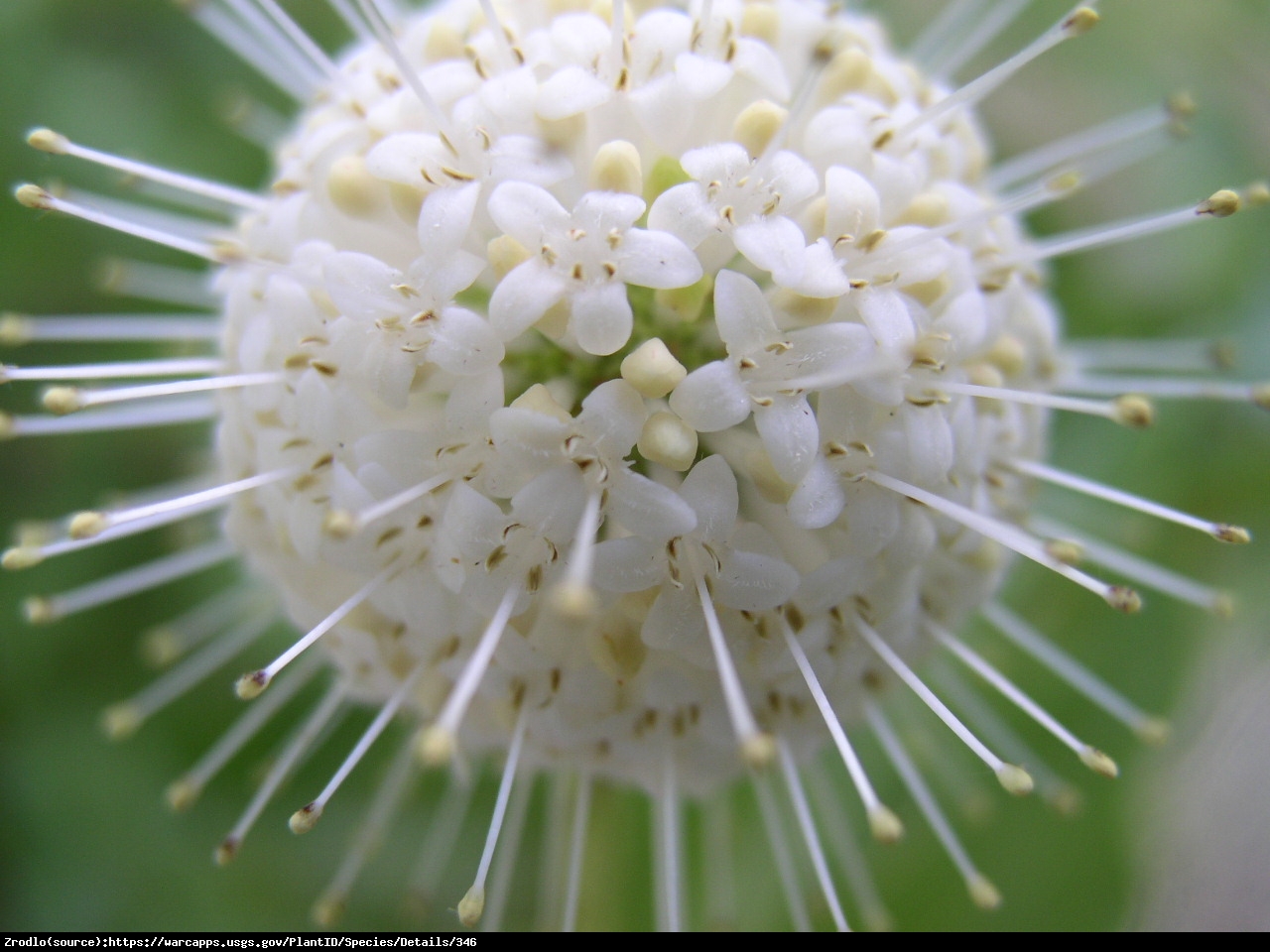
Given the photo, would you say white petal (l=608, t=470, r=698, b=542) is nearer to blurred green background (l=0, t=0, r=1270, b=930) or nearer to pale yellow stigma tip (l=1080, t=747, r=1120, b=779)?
pale yellow stigma tip (l=1080, t=747, r=1120, b=779)

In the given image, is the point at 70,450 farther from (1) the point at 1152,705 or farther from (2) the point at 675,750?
(1) the point at 1152,705

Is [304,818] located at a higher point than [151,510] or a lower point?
lower

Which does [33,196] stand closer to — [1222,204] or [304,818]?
[304,818]

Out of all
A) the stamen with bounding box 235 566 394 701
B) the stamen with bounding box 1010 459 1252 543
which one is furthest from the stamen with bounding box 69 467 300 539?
the stamen with bounding box 1010 459 1252 543

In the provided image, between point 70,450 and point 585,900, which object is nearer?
point 585,900

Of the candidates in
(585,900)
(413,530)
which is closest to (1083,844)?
(585,900)

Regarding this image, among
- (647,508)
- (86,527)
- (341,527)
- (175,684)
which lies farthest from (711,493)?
(175,684)

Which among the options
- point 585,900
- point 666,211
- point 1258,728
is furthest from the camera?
point 1258,728

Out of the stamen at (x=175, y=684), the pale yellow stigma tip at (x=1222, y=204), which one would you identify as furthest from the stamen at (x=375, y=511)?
the pale yellow stigma tip at (x=1222, y=204)
